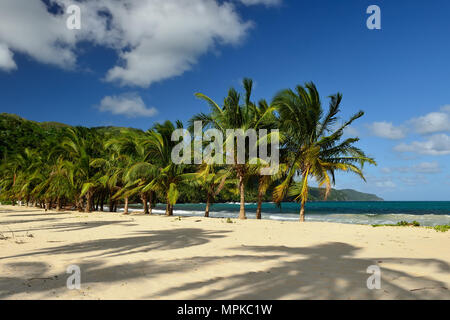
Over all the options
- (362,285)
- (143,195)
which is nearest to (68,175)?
(143,195)

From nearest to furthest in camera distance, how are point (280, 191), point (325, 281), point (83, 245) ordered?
point (325, 281) < point (83, 245) < point (280, 191)

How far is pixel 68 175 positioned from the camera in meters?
20.6

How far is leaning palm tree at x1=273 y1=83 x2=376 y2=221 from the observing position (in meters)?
13.5

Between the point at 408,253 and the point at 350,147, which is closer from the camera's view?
the point at 408,253

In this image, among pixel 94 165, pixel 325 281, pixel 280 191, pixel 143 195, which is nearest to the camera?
pixel 325 281

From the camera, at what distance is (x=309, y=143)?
1416 centimetres

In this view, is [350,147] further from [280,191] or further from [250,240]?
[250,240]
